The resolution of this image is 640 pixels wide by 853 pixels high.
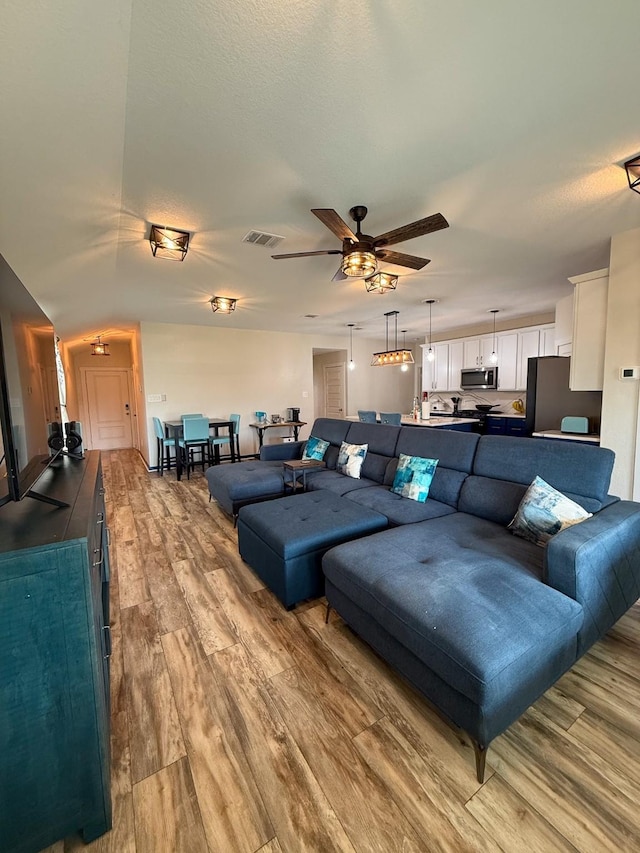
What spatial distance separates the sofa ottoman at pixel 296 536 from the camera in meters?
2.23

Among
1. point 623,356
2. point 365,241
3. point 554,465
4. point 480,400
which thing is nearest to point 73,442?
point 365,241

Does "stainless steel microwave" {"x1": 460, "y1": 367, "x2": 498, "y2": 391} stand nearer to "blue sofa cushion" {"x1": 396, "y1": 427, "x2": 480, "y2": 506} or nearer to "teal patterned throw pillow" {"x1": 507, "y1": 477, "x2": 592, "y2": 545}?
"blue sofa cushion" {"x1": 396, "y1": 427, "x2": 480, "y2": 506}

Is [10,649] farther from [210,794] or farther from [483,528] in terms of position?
[483,528]

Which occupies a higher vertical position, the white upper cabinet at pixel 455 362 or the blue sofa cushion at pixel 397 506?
the white upper cabinet at pixel 455 362

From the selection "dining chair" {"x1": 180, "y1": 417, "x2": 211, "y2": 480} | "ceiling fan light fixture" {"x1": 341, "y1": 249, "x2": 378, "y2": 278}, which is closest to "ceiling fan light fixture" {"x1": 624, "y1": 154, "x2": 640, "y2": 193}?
"ceiling fan light fixture" {"x1": 341, "y1": 249, "x2": 378, "y2": 278}

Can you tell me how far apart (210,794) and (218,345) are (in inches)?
252

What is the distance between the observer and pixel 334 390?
9266mm

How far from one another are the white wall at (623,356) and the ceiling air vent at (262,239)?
291cm

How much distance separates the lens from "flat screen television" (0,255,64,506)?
1.12m

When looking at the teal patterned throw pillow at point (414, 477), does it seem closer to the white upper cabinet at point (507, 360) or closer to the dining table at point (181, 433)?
the dining table at point (181, 433)

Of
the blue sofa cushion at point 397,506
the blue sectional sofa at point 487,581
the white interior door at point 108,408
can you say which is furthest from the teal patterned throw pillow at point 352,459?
the white interior door at point 108,408

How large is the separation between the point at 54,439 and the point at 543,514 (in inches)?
118

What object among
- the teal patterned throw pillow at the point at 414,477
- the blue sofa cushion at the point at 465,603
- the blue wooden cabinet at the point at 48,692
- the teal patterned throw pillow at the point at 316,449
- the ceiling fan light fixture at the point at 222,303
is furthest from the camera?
the ceiling fan light fixture at the point at 222,303

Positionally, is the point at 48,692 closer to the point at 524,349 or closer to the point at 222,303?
the point at 222,303
